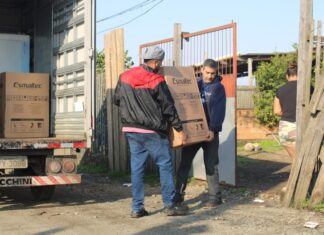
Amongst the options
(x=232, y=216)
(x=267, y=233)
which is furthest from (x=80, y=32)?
(x=267, y=233)

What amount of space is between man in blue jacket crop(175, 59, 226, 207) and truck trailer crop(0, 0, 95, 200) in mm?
1377

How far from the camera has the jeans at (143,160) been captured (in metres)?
6.64

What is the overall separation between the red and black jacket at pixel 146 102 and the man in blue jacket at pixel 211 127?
88 cm

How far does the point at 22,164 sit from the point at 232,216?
2.85 metres

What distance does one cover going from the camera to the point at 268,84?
20594mm

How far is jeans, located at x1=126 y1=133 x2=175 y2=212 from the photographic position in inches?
261

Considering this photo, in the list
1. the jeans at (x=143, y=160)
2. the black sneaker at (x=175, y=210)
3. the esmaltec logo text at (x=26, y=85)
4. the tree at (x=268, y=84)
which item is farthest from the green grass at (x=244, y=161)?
the tree at (x=268, y=84)

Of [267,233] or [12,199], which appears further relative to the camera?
[12,199]

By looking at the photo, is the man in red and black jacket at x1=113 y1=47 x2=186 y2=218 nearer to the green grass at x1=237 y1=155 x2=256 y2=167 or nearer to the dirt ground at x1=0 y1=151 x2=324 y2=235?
the dirt ground at x1=0 y1=151 x2=324 y2=235

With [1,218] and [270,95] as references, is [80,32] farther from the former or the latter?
[270,95]

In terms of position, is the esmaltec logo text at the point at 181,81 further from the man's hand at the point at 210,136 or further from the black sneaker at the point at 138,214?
the black sneaker at the point at 138,214

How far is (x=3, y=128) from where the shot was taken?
8164 mm

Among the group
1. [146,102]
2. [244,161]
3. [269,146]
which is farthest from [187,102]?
[269,146]

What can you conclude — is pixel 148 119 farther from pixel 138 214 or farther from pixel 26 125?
pixel 26 125
